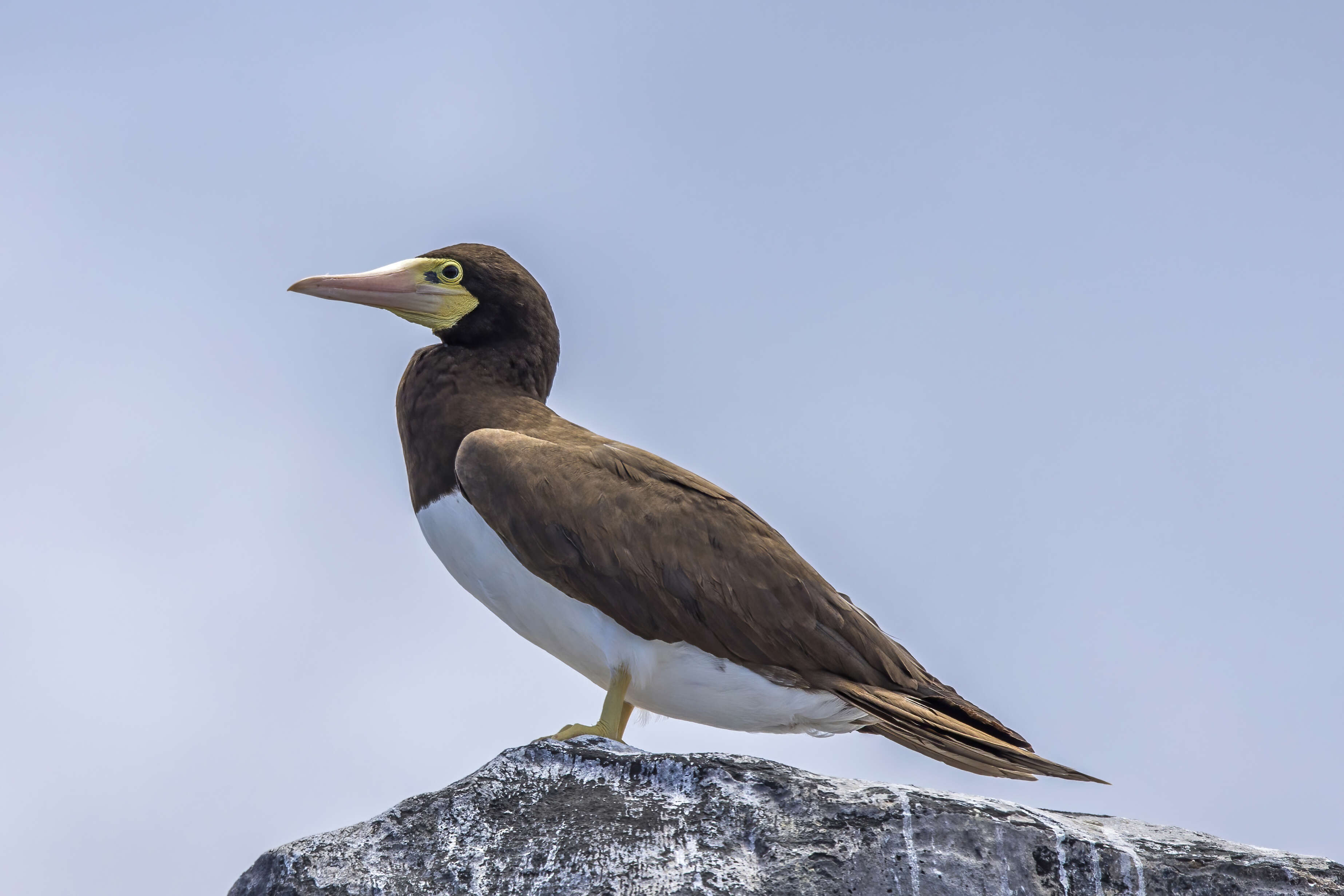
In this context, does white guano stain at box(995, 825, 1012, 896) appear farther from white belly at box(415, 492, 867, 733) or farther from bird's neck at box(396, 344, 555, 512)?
bird's neck at box(396, 344, 555, 512)

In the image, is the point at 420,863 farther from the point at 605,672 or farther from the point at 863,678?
the point at 863,678

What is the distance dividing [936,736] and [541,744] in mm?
1961

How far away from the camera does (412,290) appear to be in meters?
7.30

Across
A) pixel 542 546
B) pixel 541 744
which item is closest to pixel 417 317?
pixel 542 546

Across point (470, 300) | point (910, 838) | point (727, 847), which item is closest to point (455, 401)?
point (470, 300)

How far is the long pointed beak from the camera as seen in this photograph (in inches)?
282

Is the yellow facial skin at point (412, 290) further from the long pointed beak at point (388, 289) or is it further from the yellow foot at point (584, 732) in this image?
the yellow foot at point (584, 732)

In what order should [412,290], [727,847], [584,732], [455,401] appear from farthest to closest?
[412,290] → [455,401] → [584,732] → [727,847]

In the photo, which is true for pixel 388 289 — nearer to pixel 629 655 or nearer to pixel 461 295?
pixel 461 295

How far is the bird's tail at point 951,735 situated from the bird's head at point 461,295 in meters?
2.73

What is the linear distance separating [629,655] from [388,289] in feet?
8.32

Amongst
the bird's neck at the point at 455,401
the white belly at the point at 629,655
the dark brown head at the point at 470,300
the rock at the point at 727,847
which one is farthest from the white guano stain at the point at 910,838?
the dark brown head at the point at 470,300

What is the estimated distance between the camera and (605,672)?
654 cm

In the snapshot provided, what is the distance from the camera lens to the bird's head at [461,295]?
7.29 m
